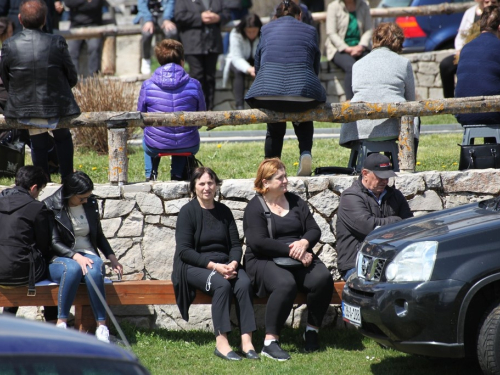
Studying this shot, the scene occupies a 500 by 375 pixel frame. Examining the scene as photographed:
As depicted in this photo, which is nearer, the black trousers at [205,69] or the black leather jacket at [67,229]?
the black leather jacket at [67,229]

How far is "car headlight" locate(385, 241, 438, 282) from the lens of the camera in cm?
538

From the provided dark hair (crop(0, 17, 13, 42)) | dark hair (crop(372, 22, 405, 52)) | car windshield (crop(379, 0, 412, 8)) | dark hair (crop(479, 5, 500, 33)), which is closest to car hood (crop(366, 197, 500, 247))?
dark hair (crop(372, 22, 405, 52))

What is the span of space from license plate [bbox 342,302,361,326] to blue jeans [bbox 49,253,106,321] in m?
1.88

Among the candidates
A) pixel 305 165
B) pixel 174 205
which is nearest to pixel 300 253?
pixel 305 165

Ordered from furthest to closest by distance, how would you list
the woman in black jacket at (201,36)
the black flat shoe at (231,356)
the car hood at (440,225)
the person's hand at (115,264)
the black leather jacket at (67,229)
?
1. the woman in black jacket at (201,36)
2. the person's hand at (115,264)
3. the black leather jacket at (67,229)
4. the black flat shoe at (231,356)
5. the car hood at (440,225)

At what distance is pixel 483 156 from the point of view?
7723mm

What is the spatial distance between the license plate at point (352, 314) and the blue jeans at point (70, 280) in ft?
6.16

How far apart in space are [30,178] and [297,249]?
6.74ft

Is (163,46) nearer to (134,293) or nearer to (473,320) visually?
(134,293)

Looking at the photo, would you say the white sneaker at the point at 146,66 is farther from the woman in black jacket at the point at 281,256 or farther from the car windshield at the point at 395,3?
the woman in black jacket at the point at 281,256

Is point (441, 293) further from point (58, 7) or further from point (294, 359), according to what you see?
point (58, 7)

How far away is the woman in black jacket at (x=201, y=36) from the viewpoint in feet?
41.9

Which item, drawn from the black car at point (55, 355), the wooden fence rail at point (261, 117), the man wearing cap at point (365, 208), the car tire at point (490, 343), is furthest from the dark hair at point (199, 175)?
the black car at point (55, 355)

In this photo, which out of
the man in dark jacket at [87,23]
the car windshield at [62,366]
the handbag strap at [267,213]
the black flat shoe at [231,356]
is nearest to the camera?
the car windshield at [62,366]
